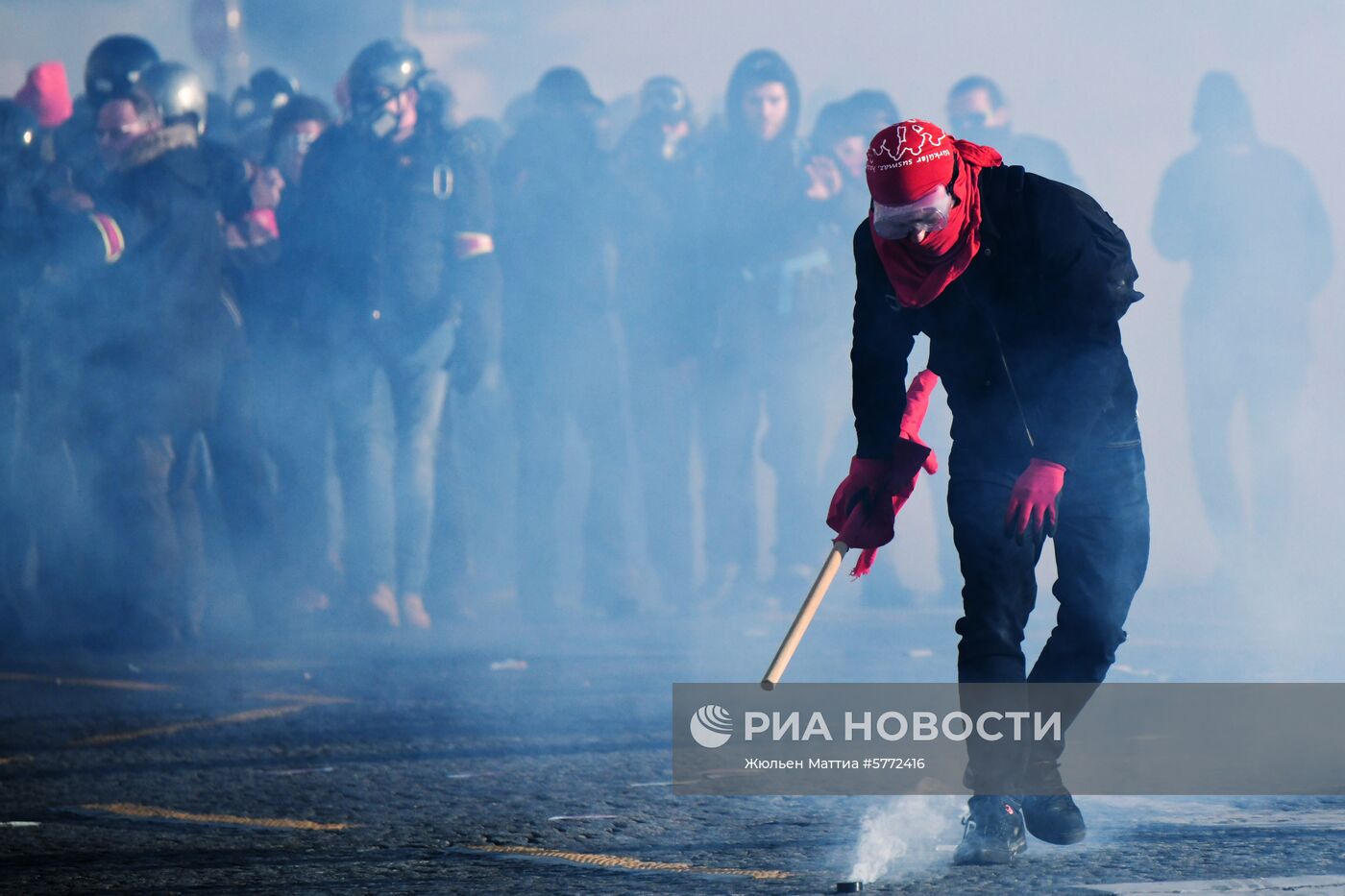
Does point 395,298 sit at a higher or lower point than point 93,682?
higher

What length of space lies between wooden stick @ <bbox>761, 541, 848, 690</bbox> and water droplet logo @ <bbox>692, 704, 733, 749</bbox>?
4.70 ft

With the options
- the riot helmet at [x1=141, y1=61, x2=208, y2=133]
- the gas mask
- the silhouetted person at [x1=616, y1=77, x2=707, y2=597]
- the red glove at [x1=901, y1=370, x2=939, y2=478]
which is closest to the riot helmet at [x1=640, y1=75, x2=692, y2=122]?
the silhouetted person at [x1=616, y1=77, x2=707, y2=597]

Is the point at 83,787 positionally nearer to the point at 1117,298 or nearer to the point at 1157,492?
the point at 1117,298

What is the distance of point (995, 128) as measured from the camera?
9.30 m

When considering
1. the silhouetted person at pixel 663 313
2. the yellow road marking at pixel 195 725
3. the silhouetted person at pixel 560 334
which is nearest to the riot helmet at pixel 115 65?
the silhouetted person at pixel 560 334

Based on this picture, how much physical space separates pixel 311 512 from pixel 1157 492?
421cm

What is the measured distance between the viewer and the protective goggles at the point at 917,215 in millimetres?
3588

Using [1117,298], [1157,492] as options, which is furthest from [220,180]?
[1117,298]

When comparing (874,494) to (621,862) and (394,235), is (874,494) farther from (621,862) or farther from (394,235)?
(394,235)

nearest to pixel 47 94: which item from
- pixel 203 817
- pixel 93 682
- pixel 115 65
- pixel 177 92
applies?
pixel 115 65

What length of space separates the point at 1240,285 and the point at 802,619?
18.0ft

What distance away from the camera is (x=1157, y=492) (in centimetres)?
949

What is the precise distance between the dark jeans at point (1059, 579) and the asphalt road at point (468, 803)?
0.33m

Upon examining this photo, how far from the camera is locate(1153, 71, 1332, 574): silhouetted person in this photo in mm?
8586
